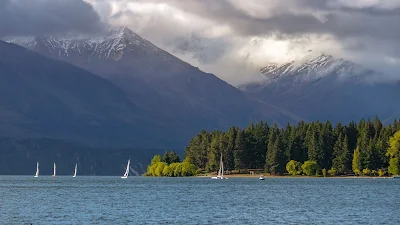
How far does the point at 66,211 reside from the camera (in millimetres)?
129375

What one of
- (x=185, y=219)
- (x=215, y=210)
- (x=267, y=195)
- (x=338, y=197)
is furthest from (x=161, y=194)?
(x=185, y=219)

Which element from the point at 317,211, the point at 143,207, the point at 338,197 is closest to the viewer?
the point at 317,211

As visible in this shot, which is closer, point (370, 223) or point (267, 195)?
point (370, 223)

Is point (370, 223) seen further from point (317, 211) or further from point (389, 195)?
point (389, 195)

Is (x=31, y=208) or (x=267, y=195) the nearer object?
(x=31, y=208)

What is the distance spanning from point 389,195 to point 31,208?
68.4 m

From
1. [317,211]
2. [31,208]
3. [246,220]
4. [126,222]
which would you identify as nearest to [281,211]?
[317,211]

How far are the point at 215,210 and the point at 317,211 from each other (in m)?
14.8

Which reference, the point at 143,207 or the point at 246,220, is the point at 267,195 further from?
the point at 246,220

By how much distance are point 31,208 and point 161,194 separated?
4738 centimetres

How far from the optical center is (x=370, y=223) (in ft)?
369

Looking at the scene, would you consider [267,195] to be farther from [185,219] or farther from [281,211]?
[185,219]

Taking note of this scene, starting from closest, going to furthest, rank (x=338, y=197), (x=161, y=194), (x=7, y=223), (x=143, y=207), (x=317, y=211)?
(x=7, y=223), (x=317, y=211), (x=143, y=207), (x=338, y=197), (x=161, y=194)

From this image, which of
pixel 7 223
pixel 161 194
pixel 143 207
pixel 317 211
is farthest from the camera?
pixel 161 194
